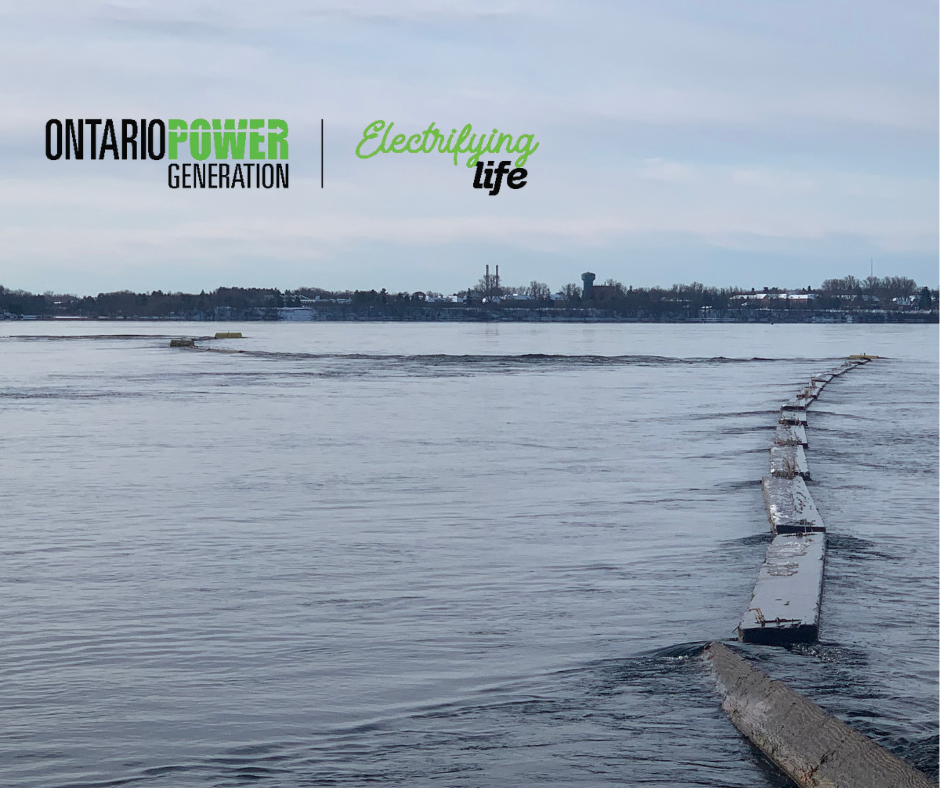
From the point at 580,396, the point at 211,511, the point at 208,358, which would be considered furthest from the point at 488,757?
the point at 208,358

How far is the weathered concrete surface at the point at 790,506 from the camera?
10.2 m

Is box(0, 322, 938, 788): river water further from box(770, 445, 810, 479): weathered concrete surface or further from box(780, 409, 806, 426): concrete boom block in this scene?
box(780, 409, 806, 426): concrete boom block

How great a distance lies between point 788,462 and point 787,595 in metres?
7.30

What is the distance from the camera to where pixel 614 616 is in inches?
303

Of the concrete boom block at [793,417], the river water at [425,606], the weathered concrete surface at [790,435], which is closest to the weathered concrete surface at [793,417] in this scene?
the concrete boom block at [793,417]

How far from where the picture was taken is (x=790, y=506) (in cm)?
1128

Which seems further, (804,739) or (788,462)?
(788,462)

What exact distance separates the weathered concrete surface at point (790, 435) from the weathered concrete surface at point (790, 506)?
432 centimetres

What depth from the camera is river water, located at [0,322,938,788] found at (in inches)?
215

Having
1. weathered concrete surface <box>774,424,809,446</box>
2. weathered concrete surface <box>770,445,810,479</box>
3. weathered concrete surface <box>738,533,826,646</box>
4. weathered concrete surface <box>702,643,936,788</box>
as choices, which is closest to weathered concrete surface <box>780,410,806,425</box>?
weathered concrete surface <box>774,424,809,446</box>

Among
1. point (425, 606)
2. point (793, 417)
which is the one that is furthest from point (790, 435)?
point (425, 606)

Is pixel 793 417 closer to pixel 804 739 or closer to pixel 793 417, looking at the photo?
pixel 793 417

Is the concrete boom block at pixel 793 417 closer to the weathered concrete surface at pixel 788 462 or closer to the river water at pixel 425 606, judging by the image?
the river water at pixel 425 606

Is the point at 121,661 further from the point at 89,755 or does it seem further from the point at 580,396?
the point at 580,396
